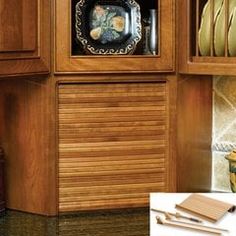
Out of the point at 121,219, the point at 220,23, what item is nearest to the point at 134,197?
the point at 121,219

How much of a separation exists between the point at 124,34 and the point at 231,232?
780 millimetres

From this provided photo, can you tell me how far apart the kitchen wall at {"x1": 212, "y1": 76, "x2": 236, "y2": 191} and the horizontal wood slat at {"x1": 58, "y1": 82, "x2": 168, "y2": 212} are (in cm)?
29

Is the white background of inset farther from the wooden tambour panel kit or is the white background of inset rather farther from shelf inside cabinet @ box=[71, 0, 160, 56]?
shelf inside cabinet @ box=[71, 0, 160, 56]

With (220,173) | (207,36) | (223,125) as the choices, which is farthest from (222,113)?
(207,36)

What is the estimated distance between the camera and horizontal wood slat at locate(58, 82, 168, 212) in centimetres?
196

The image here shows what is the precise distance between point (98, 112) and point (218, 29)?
1.55 ft

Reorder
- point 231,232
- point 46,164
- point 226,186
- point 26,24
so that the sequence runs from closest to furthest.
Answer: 1. point 231,232
2. point 26,24
3. point 46,164
4. point 226,186

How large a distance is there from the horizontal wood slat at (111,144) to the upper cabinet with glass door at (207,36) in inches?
6.0

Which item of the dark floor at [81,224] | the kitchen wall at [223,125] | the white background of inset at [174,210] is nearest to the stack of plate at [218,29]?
the kitchen wall at [223,125]

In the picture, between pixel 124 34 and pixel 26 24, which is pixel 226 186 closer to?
pixel 124 34

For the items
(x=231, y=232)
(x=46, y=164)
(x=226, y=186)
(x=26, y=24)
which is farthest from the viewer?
(x=226, y=186)

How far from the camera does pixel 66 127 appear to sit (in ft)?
6.42

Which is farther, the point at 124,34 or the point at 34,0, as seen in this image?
the point at 124,34

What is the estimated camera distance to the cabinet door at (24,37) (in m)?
1.72
